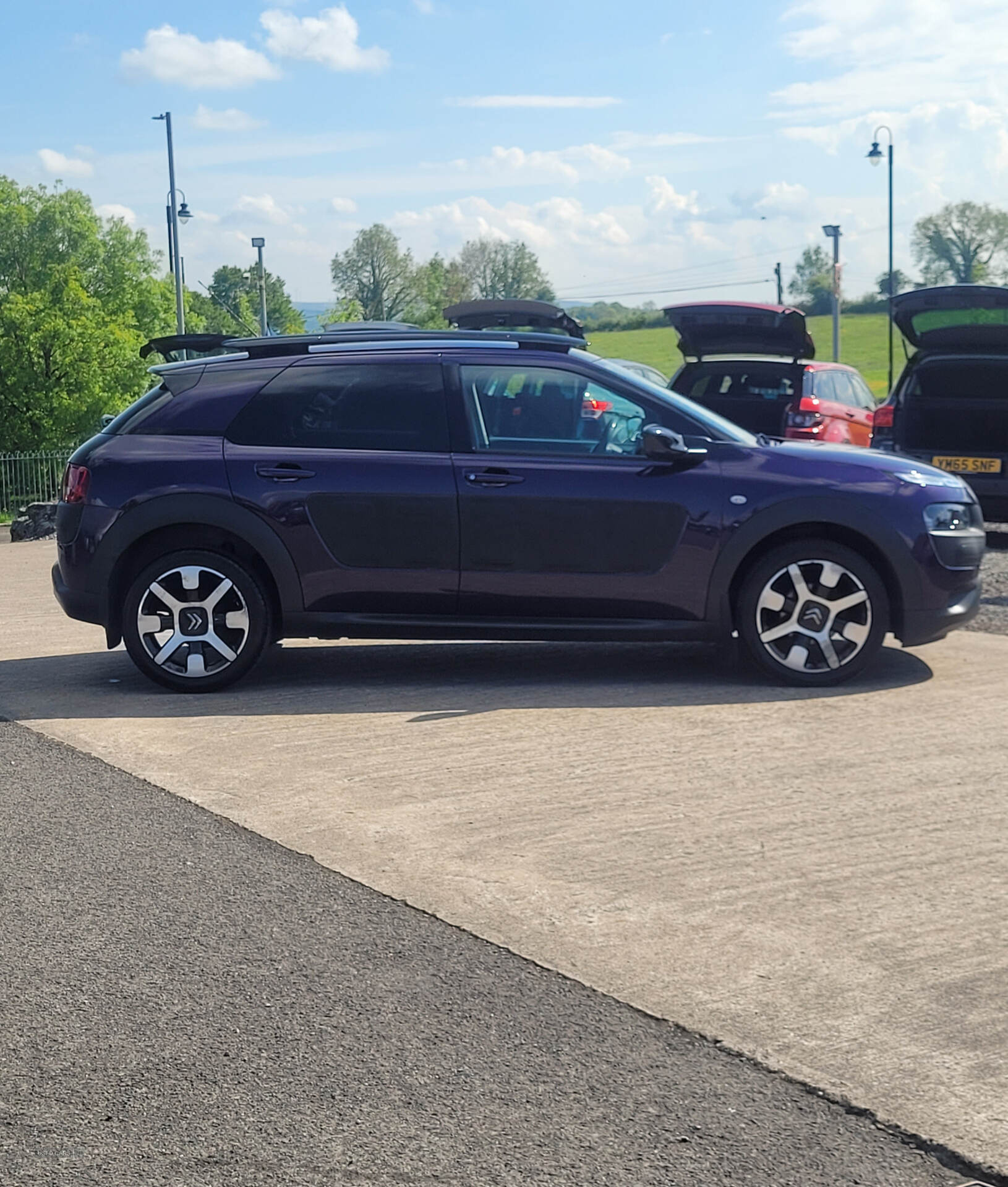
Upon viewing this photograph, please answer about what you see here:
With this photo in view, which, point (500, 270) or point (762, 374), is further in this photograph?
point (500, 270)

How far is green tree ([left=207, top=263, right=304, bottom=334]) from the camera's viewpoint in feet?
411

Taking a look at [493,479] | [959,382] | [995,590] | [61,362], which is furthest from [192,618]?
[61,362]

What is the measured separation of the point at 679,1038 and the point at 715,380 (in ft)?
43.5

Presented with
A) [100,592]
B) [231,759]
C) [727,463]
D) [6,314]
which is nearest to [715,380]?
[727,463]

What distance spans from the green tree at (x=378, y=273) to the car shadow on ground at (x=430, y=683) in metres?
122

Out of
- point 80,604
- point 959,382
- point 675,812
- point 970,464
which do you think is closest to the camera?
point 675,812

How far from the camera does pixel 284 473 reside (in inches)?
306

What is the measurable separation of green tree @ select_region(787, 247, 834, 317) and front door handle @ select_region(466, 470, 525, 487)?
10559cm

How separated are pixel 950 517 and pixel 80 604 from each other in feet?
14.4

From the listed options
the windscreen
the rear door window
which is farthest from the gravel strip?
the rear door window

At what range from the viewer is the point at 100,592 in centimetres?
783

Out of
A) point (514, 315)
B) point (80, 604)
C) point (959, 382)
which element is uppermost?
point (514, 315)

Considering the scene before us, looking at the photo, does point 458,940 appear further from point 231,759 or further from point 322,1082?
point 231,759

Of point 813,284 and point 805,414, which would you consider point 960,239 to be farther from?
point 805,414
